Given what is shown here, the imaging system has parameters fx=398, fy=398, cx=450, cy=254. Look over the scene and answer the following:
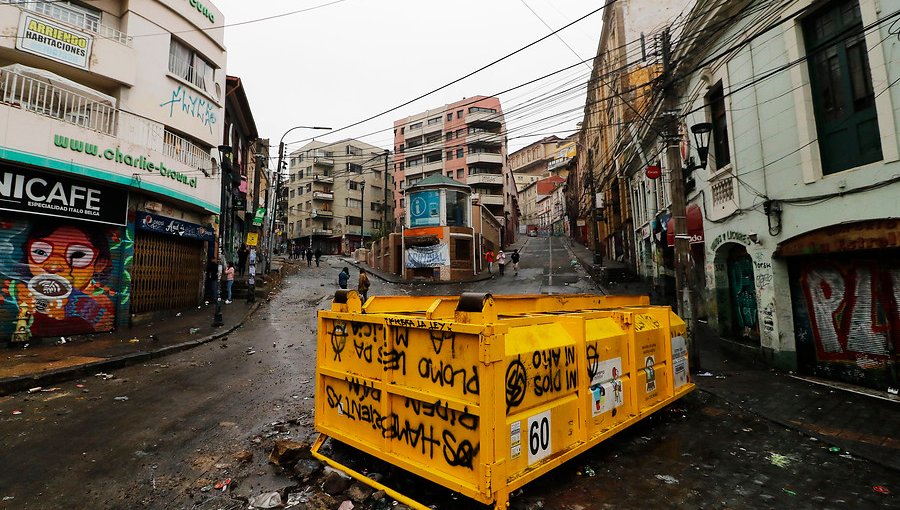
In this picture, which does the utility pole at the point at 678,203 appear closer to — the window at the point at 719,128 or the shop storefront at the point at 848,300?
the shop storefront at the point at 848,300

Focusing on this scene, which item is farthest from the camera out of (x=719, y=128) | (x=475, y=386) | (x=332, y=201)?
(x=332, y=201)

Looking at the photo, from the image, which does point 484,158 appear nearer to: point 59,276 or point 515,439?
point 59,276

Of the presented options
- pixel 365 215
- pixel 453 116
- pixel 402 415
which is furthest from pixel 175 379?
pixel 365 215

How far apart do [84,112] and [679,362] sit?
51.8 ft

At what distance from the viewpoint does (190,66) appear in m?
14.9

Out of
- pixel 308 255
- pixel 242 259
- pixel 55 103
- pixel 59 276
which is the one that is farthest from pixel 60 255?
pixel 308 255

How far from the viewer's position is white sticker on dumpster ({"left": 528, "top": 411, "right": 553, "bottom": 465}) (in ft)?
10.9

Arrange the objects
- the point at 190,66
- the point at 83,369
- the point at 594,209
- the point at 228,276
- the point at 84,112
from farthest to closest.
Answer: the point at 594,209, the point at 228,276, the point at 190,66, the point at 84,112, the point at 83,369

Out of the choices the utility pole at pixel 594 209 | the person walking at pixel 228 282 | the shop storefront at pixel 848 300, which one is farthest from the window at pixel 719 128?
the person walking at pixel 228 282

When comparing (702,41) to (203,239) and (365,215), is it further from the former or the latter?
(365,215)

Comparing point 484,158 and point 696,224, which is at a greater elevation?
point 484,158

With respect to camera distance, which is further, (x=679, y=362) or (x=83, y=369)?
(x=83, y=369)

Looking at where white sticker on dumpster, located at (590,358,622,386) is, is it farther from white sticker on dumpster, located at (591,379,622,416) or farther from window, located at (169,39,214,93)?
window, located at (169,39,214,93)

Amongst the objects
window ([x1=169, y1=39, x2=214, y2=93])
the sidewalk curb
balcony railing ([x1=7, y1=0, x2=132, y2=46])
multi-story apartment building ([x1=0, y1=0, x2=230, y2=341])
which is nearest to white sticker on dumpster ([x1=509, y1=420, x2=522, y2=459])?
the sidewalk curb
